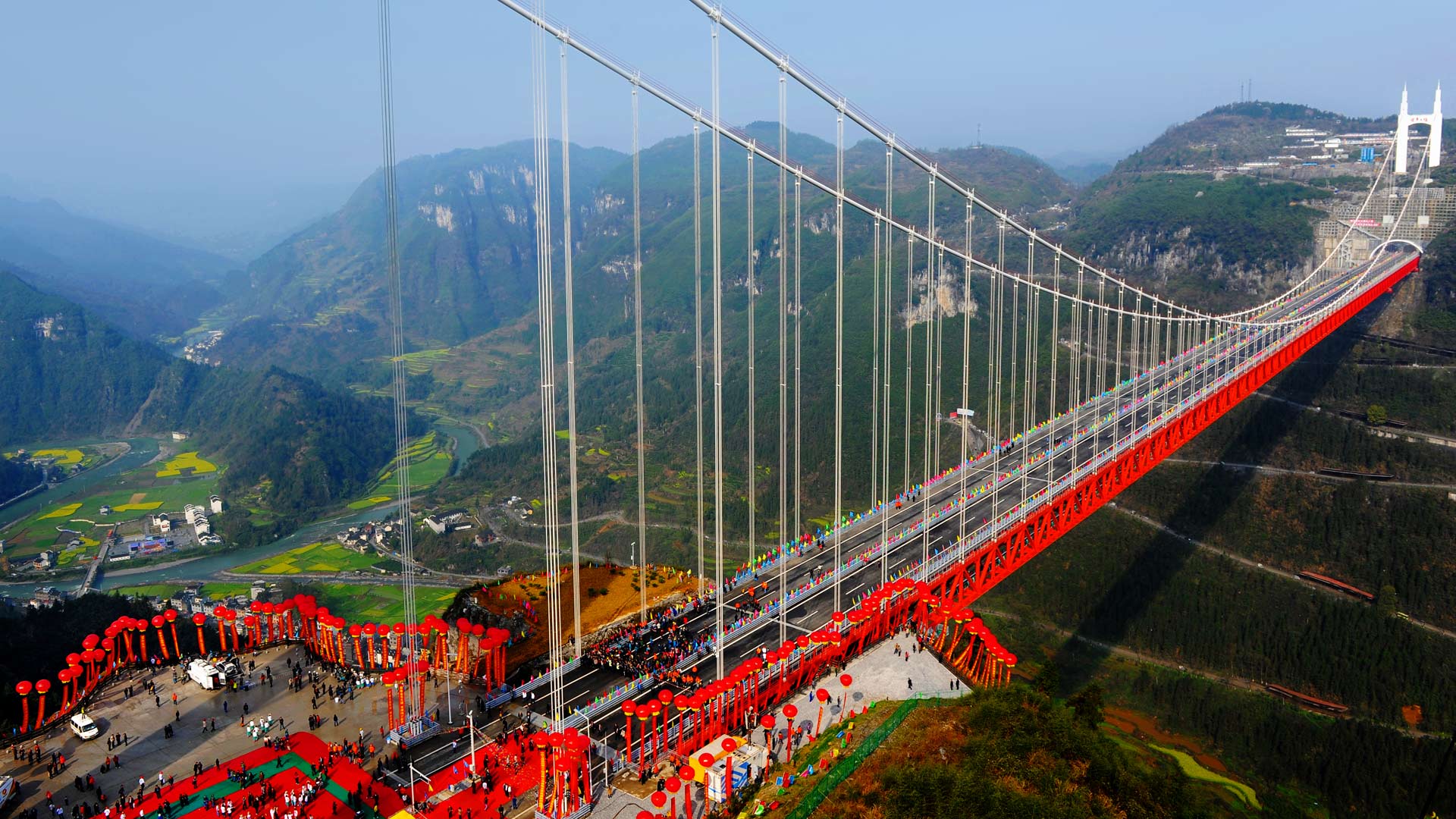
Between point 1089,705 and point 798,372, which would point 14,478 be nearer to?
point 798,372

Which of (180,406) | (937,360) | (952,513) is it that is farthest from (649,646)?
(180,406)

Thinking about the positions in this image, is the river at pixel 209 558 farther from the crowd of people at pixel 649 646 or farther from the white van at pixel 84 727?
the crowd of people at pixel 649 646

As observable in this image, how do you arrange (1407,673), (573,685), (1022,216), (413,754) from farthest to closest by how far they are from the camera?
(1022,216) → (1407,673) → (573,685) → (413,754)

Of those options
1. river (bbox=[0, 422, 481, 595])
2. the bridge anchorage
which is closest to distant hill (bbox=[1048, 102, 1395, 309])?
the bridge anchorage

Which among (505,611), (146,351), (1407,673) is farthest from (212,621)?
(146,351)

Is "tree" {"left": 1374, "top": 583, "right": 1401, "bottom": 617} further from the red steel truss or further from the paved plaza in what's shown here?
the paved plaza

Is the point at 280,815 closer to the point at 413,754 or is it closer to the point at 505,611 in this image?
the point at 413,754
